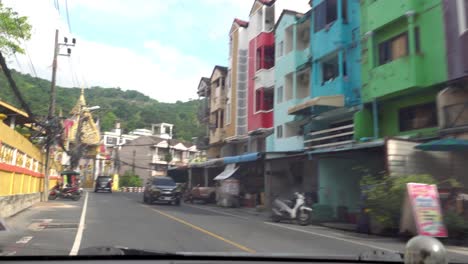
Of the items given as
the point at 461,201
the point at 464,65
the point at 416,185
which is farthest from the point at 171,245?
the point at 464,65

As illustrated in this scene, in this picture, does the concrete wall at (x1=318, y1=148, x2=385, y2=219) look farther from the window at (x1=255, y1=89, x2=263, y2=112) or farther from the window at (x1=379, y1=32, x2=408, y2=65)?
the window at (x1=255, y1=89, x2=263, y2=112)

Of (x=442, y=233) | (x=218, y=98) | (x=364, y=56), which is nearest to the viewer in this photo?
(x=442, y=233)

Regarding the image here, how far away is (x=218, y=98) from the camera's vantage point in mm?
34875

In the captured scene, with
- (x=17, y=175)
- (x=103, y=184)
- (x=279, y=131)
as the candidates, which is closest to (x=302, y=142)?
(x=279, y=131)

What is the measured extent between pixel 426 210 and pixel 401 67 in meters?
5.84

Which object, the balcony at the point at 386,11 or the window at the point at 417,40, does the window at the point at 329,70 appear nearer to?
the balcony at the point at 386,11

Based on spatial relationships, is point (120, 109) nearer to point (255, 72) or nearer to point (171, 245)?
point (255, 72)

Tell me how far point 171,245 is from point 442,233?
6.91m

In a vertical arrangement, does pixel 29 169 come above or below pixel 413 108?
below

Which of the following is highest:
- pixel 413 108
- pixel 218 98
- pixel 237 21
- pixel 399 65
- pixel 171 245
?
pixel 237 21

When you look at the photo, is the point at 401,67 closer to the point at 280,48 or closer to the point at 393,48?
the point at 393,48

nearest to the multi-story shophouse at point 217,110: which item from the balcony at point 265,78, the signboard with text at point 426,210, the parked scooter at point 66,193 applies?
the balcony at point 265,78

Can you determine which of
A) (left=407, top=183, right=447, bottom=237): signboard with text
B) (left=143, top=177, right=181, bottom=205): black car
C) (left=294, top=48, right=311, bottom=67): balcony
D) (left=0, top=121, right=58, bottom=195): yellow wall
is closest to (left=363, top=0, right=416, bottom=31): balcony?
(left=294, top=48, right=311, bottom=67): balcony

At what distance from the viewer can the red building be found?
90.5 ft
